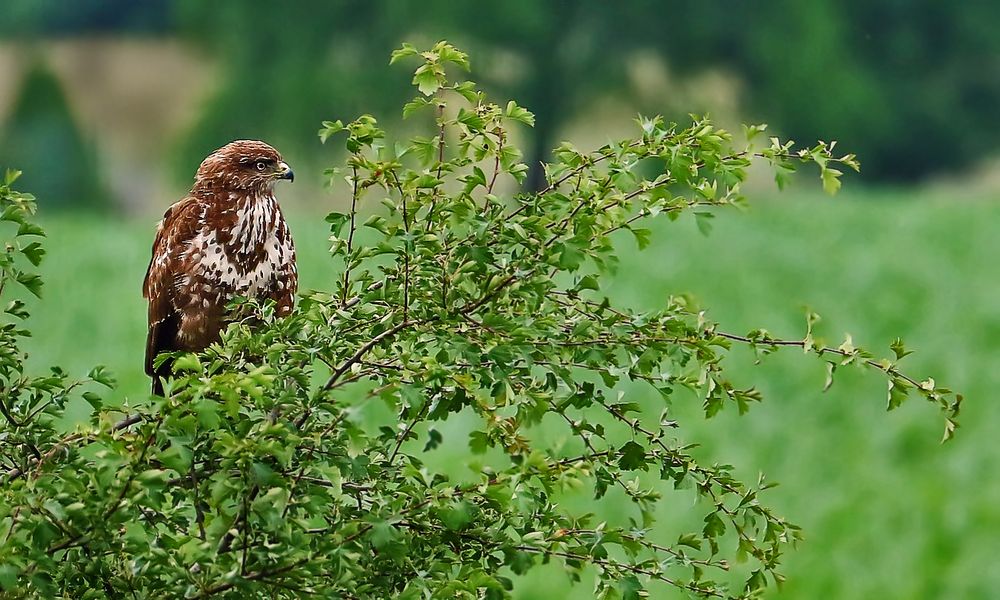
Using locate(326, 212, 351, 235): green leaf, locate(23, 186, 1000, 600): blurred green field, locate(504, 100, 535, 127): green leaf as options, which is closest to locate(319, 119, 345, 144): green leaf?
locate(326, 212, 351, 235): green leaf

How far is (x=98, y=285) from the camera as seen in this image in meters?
16.5

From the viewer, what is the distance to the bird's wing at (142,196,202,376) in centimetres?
343

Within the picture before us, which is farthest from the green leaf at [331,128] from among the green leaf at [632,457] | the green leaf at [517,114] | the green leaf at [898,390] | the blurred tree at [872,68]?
the blurred tree at [872,68]

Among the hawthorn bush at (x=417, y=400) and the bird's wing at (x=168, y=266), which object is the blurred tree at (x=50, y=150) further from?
the hawthorn bush at (x=417, y=400)

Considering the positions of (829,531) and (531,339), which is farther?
(829,531)

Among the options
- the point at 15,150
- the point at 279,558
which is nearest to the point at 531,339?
the point at 279,558

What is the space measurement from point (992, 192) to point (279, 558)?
80.1 ft

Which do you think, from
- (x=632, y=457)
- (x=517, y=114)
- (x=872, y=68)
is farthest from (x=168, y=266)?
(x=872, y=68)

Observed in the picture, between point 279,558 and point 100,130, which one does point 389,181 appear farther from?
point 100,130

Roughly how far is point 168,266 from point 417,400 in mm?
1372

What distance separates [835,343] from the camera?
13961 millimetres

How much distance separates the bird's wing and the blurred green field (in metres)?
3.23

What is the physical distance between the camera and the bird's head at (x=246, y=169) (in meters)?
3.40

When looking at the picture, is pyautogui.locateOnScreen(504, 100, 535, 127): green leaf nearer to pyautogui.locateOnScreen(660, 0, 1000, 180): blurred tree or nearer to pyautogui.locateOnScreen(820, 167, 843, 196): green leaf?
pyautogui.locateOnScreen(820, 167, 843, 196): green leaf
